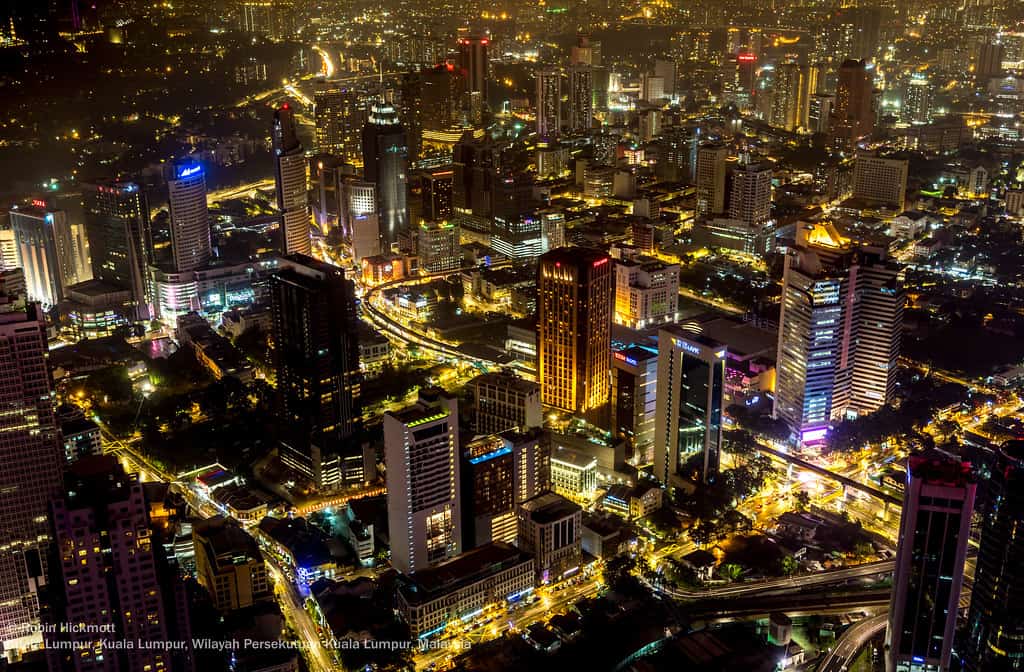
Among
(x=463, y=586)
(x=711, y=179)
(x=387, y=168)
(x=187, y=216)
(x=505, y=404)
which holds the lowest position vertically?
(x=463, y=586)

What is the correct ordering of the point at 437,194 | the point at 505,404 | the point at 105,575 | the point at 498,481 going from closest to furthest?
the point at 105,575 → the point at 498,481 → the point at 505,404 → the point at 437,194

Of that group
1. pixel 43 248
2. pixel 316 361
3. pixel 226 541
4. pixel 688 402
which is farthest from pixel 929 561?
pixel 43 248

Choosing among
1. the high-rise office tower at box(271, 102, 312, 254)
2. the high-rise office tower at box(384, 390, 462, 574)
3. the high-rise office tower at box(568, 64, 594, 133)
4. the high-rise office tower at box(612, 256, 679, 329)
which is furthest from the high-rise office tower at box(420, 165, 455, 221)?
the high-rise office tower at box(384, 390, 462, 574)

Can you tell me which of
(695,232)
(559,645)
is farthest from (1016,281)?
(559,645)

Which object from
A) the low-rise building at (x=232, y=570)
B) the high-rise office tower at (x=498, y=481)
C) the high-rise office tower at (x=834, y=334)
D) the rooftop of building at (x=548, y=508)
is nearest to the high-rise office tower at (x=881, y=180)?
the high-rise office tower at (x=834, y=334)

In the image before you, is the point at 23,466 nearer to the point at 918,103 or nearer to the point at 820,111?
the point at 820,111

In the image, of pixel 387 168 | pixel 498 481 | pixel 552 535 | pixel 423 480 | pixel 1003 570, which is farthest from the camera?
pixel 387 168
